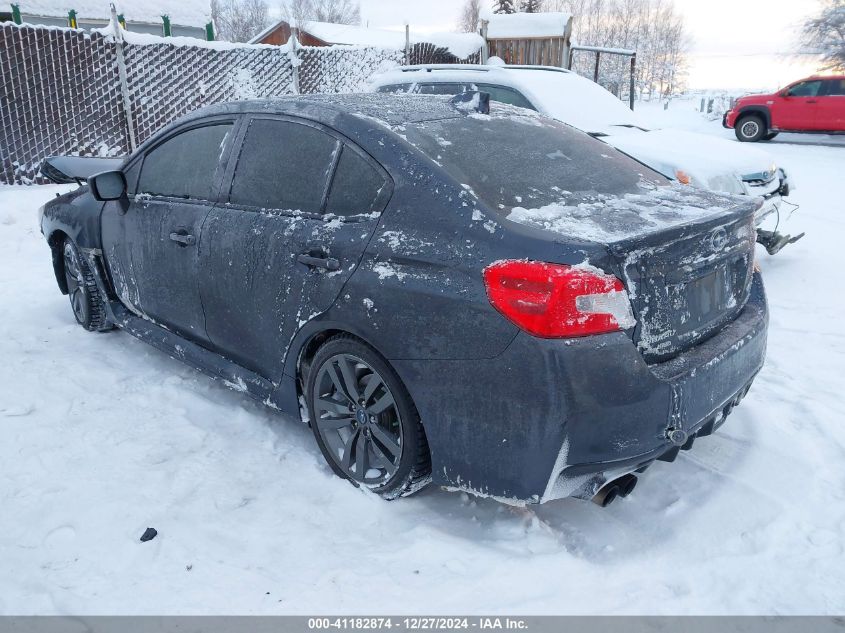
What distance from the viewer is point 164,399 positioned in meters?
3.68

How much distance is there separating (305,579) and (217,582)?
309mm

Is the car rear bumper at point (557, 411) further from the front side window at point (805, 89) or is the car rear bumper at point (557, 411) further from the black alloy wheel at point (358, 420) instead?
the front side window at point (805, 89)

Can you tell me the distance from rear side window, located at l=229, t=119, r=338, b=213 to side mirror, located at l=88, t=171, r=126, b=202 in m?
1.05

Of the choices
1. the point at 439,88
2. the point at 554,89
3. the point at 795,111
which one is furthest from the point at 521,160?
the point at 795,111

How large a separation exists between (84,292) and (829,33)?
38.2m

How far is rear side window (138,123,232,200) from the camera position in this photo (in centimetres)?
341

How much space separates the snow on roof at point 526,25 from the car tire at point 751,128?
601cm

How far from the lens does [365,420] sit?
2.73 m

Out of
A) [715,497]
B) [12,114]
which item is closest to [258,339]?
[715,497]

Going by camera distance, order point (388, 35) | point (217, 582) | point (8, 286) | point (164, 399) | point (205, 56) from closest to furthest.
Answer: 1. point (217, 582)
2. point (164, 399)
3. point (8, 286)
4. point (205, 56)
5. point (388, 35)

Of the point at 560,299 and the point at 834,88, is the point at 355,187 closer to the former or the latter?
the point at 560,299

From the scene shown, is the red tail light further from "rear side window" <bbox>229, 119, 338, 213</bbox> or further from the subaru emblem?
"rear side window" <bbox>229, 119, 338, 213</bbox>

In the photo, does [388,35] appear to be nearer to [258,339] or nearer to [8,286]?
[8,286]

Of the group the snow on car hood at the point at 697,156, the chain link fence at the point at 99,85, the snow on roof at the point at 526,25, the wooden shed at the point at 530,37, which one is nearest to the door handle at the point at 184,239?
the snow on car hood at the point at 697,156
